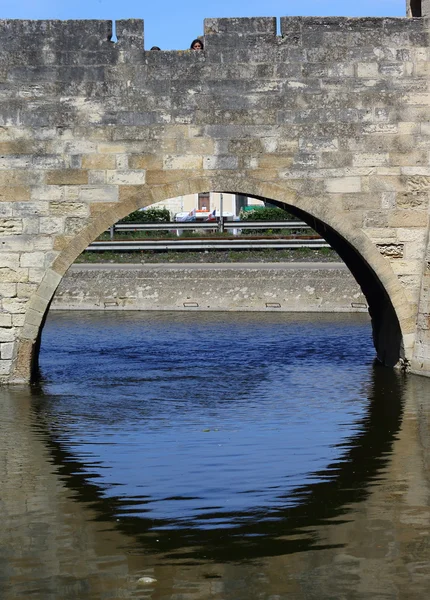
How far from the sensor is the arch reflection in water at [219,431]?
825 centimetres

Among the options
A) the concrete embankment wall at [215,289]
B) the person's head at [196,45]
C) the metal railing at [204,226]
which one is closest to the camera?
the person's head at [196,45]

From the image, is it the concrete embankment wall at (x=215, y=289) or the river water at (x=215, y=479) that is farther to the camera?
the concrete embankment wall at (x=215, y=289)

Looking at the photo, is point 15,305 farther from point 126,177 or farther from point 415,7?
point 415,7

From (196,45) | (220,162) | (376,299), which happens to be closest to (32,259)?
(220,162)

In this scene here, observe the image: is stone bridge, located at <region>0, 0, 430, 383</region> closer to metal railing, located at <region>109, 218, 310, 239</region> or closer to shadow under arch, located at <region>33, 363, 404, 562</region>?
shadow under arch, located at <region>33, 363, 404, 562</region>

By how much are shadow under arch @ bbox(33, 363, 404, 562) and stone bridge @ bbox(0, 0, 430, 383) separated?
10.8ft

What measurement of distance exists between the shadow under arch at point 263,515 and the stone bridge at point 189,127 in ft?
10.8

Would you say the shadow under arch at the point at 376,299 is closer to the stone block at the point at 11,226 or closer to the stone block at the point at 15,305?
the stone block at the point at 11,226

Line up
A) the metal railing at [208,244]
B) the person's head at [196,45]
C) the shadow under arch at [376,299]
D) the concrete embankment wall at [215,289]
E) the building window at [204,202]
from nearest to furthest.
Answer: the person's head at [196,45]
the shadow under arch at [376,299]
the concrete embankment wall at [215,289]
the metal railing at [208,244]
the building window at [204,202]

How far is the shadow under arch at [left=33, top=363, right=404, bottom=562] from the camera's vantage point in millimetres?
7590

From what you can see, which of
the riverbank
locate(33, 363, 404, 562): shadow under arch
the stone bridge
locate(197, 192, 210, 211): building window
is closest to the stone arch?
the stone bridge

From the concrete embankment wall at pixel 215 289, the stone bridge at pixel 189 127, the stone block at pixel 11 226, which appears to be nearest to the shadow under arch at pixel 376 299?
the stone bridge at pixel 189 127

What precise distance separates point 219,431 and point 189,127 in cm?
424

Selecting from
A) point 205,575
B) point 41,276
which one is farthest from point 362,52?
point 205,575
